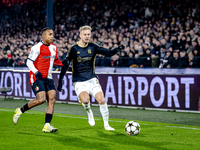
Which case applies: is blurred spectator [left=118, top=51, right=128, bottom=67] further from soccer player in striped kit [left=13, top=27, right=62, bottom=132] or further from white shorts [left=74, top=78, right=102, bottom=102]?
white shorts [left=74, top=78, right=102, bottom=102]

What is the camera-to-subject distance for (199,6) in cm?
1711

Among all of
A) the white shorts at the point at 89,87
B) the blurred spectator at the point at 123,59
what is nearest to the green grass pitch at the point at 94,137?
the white shorts at the point at 89,87

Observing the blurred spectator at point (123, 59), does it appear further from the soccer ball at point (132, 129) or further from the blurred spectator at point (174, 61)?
the soccer ball at point (132, 129)

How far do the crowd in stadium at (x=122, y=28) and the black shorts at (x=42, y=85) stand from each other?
645 centimetres

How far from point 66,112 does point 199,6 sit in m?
10.4

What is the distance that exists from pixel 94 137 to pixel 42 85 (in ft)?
5.21

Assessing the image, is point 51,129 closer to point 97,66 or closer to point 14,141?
point 14,141

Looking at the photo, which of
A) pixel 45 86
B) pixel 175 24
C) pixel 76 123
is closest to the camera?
pixel 45 86

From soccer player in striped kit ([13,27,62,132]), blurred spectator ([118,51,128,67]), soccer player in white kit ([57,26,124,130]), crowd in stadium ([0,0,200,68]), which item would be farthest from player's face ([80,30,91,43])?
blurred spectator ([118,51,128,67])

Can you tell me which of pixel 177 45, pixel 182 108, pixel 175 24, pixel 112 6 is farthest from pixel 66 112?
pixel 112 6

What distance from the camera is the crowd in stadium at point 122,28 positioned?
514 inches

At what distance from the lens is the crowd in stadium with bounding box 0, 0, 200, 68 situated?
13.0 metres

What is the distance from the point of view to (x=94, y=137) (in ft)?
20.5

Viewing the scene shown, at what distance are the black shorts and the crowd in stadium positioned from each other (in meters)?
6.45
